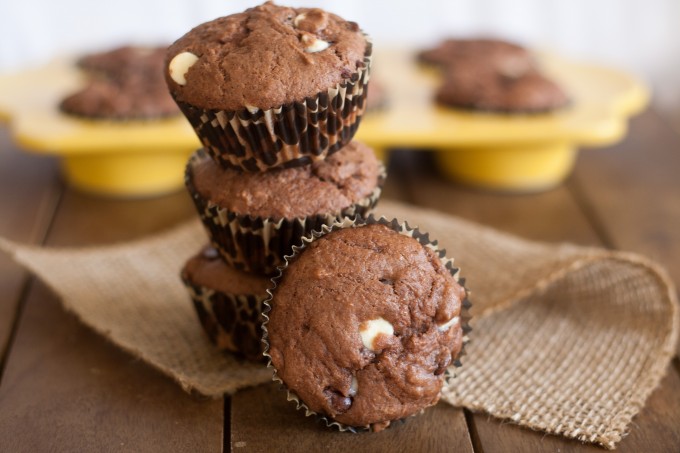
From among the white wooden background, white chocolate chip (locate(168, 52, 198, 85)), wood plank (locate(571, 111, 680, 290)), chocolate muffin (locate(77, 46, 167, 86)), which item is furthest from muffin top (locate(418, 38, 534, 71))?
white chocolate chip (locate(168, 52, 198, 85))

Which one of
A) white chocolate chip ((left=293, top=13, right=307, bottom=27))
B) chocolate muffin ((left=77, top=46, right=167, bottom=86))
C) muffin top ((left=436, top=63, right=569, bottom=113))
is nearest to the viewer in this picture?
white chocolate chip ((left=293, top=13, right=307, bottom=27))

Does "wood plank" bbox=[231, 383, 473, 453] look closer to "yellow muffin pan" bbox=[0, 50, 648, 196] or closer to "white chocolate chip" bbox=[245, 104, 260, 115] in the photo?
"white chocolate chip" bbox=[245, 104, 260, 115]

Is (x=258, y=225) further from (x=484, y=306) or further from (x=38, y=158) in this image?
(x=38, y=158)

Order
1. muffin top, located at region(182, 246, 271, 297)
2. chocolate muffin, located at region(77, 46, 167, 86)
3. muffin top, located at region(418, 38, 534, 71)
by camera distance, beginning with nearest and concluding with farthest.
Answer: muffin top, located at region(182, 246, 271, 297), chocolate muffin, located at region(77, 46, 167, 86), muffin top, located at region(418, 38, 534, 71)

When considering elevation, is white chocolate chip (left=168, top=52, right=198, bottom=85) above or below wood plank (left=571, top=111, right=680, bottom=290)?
above

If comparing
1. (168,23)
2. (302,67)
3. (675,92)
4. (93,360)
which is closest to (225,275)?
(93,360)

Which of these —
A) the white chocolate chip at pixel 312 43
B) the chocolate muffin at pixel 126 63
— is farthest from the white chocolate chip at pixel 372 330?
the chocolate muffin at pixel 126 63

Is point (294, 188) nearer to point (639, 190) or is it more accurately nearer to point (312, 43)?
point (312, 43)
